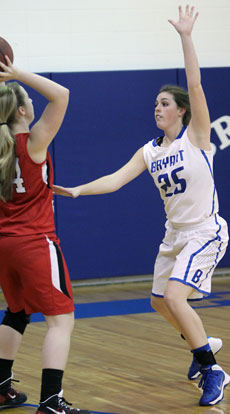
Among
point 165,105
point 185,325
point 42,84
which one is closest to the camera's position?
point 42,84

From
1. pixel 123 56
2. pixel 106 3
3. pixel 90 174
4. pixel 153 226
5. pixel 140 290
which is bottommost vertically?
pixel 140 290

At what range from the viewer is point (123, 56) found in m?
8.94

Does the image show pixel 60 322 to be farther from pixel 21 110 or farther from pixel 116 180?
pixel 116 180

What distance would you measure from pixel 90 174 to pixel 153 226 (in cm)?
90

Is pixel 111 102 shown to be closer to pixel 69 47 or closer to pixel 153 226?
pixel 69 47

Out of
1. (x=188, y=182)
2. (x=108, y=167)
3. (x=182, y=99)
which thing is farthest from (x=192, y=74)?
(x=108, y=167)

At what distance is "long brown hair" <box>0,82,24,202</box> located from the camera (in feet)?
12.8

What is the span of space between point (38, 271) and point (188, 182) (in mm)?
1075

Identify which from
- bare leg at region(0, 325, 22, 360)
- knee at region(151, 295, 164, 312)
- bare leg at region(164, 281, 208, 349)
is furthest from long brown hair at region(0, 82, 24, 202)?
knee at region(151, 295, 164, 312)

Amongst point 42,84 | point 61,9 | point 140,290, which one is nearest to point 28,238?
point 42,84

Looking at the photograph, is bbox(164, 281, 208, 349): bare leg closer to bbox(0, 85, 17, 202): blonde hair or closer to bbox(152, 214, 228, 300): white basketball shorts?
bbox(152, 214, 228, 300): white basketball shorts

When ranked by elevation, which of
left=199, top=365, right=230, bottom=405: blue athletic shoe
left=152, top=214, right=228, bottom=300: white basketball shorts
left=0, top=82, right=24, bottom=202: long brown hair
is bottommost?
left=199, top=365, right=230, bottom=405: blue athletic shoe

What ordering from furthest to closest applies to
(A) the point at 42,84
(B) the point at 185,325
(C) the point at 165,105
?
(C) the point at 165,105 → (B) the point at 185,325 → (A) the point at 42,84

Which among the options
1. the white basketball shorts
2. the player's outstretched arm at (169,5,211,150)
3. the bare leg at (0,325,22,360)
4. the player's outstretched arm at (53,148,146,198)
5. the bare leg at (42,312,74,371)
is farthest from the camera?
the player's outstretched arm at (53,148,146,198)
